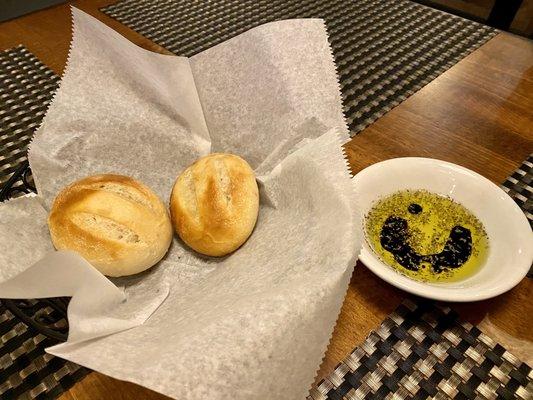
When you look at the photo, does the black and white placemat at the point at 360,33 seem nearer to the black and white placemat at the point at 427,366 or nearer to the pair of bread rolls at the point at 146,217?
the pair of bread rolls at the point at 146,217

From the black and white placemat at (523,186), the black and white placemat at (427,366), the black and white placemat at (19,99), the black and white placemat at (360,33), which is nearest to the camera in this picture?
the black and white placemat at (427,366)

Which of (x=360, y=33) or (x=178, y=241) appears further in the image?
(x=360, y=33)

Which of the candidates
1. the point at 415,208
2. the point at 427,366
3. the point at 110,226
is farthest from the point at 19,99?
the point at 427,366

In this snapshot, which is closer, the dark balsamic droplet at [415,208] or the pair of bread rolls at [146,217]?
the pair of bread rolls at [146,217]

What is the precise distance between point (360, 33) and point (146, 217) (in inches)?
39.6

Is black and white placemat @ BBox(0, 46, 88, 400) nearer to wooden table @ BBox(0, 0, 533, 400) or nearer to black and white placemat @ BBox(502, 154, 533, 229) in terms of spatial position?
wooden table @ BBox(0, 0, 533, 400)

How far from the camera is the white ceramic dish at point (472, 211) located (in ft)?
1.97

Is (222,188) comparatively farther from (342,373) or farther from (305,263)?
(342,373)

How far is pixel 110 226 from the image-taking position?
0.69 m

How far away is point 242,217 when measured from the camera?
2.31 ft

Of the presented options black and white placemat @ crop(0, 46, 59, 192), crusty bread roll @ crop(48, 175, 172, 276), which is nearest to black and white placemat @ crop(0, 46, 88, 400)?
black and white placemat @ crop(0, 46, 59, 192)

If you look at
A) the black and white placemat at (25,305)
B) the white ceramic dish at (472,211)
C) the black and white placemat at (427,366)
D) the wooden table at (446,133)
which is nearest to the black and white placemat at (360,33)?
the wooden table at (446,133)

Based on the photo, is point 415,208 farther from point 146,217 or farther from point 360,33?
point 360,33

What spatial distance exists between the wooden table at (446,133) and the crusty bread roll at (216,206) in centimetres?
21
